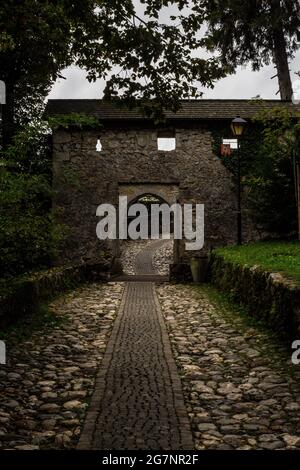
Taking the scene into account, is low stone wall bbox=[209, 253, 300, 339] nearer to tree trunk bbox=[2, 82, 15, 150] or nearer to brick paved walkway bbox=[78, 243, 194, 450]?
brick paved walkway bbox=[78, 243, 194, 450]

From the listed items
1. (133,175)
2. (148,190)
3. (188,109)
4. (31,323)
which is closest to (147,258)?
(148,190)

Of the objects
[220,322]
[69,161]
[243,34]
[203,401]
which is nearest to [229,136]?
[243,34]

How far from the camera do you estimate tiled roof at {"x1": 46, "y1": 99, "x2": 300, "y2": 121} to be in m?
18.6

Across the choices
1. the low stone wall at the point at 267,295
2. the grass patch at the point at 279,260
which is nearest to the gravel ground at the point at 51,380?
the low stone wall at the point at 267,295

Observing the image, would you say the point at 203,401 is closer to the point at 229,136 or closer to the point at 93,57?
the point at 93,57

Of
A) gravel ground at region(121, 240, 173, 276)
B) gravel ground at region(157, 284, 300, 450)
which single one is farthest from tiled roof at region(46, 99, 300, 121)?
gravel ground at region(157, 284, 300, 450)

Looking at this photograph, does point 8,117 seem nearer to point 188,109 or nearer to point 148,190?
point 148,190

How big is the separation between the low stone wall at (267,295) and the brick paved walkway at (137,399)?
1590 mm

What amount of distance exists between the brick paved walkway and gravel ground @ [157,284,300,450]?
16cm

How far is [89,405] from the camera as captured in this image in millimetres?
4070

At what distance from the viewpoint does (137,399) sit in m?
4.16

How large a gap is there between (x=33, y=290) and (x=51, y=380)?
387 cm

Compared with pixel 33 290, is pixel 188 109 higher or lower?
higher

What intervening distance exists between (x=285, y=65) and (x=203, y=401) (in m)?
20.0
